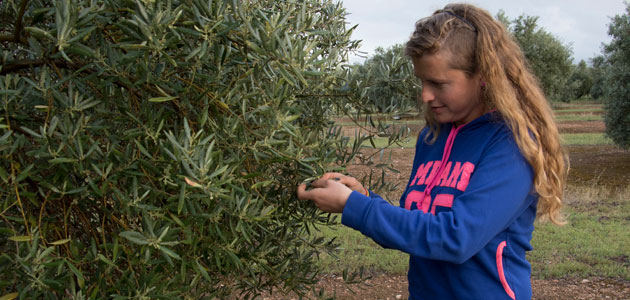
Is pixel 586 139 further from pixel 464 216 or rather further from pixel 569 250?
pixel 464 216

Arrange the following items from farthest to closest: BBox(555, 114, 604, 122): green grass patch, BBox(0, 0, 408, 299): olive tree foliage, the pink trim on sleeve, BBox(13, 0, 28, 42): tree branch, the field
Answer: BBox(555, 114, 604, 122): green grass patch
the field
the pink trim on sleeve
BBox(13, 0, 28, 42): tree branch
BBox(0, 0, 408, 299): olive tree foliage

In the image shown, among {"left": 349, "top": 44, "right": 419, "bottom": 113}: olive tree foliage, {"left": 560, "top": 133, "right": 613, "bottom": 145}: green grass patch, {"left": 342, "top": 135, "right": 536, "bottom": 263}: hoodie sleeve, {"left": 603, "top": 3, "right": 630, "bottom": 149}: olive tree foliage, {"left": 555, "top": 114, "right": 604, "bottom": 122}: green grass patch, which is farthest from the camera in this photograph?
{"left": 555, "top": 114, "right": 604, "bottom": 122}: green grass patch

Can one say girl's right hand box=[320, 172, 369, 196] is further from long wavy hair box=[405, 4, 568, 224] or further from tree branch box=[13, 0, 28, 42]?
tree branch box=[13, 0, 28, 42]

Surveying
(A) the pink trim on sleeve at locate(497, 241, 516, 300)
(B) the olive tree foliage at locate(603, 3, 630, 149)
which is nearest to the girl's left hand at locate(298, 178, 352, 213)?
(A) the pink trim on sleeve at locate(497, 241, 516, 300)

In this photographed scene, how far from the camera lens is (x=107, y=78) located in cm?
136

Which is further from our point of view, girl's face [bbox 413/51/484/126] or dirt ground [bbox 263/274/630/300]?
dirt ground [bbox 263/274/630/300]

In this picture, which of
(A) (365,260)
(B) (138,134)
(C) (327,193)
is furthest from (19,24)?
(A) (365,260)

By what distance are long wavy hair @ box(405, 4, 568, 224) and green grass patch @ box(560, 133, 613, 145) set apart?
1889 cm

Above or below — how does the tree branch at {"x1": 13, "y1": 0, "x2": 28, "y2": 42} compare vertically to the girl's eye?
below

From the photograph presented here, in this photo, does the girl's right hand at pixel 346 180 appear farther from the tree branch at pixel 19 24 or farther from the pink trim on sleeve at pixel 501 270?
the tree branch at pixel 19 24

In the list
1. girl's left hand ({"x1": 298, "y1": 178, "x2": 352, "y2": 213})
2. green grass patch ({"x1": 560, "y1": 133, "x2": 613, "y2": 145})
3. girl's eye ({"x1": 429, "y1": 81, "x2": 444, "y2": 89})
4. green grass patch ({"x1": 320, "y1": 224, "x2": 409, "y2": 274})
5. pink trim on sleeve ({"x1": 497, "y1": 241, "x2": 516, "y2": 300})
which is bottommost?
green grass patch ({"x1": 320, "y1": 224, "x2": 409, "y2": 274})

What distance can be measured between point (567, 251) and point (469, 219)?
211 inches

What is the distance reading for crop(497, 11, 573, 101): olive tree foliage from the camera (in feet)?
103

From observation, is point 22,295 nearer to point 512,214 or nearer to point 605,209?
point 512,214
